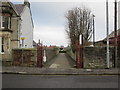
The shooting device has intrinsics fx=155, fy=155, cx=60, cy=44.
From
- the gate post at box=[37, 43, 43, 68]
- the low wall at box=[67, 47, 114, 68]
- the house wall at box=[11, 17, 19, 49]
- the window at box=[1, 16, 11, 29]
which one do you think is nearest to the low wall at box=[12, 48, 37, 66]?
the gate post at box=[37, 43, 43, 68]

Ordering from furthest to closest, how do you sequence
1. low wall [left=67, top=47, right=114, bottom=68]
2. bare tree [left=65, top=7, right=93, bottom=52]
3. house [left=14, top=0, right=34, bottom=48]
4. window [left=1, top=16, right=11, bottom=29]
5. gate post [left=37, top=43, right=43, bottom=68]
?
bare tree [left=65, top=7, right=93, bottom=52]
house [left=14, top=0, right=34, bottom=48]
window [left=1, top=16, right=11, bottom=29]
gate post [left=37, top=43, right=43, bottom=68]
low wall [left=67, top=47, right=114, bottom=68]

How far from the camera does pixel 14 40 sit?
859 inches

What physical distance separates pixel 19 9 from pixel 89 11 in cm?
1848

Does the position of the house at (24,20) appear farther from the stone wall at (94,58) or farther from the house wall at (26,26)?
the stone wall at (94,58)

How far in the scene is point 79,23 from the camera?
36.4 metres

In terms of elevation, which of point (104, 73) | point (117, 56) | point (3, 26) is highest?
point (3, 26)

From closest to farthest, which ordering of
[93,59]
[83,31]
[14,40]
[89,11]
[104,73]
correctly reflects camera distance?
[104,73]
[93,59]
[14,40]
[83,31]
[89,11]

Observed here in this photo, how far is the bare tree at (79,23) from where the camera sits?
116 feet

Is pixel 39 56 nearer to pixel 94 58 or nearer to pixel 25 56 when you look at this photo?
pixel 25 56

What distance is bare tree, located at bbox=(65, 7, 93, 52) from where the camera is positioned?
35406 millimetres

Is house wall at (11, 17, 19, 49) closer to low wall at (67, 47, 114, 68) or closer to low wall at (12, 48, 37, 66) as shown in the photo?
low wall at (12, 48, 37, 66)

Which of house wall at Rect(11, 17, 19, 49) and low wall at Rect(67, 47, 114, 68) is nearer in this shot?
low wall at Rect(67, 47, 114, 68)

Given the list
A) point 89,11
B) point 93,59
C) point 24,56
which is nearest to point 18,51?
point 24,56

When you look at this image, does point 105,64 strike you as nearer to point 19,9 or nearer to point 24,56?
point 24,56
